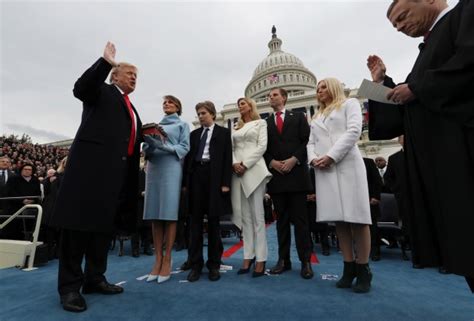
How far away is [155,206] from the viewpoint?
2377mm

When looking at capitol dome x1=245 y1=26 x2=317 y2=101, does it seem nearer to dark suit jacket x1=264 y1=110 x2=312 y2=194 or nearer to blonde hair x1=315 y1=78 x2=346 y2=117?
dark suit jacket x1=264 y1=110 x2=312 y2=194

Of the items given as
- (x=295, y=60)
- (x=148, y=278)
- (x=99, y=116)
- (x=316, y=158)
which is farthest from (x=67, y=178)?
(x=295, y=60)

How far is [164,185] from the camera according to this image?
242 cm

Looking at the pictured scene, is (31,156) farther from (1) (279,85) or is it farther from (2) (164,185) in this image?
(1) (279,85)

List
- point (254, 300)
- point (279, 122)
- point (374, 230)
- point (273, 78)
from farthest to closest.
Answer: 1. point (273, 78)
2. point (374, 230)
3. point (279, 122)
4. point (254, 300)

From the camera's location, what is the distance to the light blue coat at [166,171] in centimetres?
234

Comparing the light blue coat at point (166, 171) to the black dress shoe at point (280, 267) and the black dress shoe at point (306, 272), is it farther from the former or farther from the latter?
the black dress shoe at point (306, 272)

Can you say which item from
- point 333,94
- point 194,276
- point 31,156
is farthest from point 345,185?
point 31,156

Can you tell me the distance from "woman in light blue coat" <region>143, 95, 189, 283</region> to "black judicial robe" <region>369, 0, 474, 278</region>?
1.88 metres

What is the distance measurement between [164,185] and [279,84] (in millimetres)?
49995

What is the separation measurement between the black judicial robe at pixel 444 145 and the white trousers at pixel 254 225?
1.58 metres

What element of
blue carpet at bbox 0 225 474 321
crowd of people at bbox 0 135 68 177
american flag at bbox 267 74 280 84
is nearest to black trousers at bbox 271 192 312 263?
blue carpet at bbox 0 225 474 321

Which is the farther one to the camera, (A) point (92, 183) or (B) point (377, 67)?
(A) point (92, 183)

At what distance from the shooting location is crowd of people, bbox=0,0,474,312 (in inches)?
38.6
